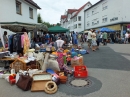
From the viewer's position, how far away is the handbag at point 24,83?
4.72m

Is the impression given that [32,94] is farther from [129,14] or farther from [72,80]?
[129,14]

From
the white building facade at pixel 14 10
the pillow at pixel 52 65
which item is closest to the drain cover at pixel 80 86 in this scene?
the pillow at pixel 52 65

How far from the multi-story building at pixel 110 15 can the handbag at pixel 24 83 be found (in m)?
22.7

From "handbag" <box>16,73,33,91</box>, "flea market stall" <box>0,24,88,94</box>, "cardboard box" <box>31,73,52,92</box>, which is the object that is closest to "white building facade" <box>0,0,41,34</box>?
"flea market stall" <box>0,24,88,94</box>

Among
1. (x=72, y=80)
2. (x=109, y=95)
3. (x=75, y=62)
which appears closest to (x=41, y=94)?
(x=72, y=80)

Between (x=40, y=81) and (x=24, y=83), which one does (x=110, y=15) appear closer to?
(x=40, y=81)

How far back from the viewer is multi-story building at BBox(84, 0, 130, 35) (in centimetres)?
2472

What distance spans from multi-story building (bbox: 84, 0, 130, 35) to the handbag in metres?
22.7

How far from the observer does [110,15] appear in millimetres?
28703

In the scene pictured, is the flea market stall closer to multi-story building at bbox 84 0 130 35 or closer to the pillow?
the pillow

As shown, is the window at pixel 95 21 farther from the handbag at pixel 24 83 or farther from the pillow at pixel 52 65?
the handbag at pixel 24 83

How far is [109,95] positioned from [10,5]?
39.3 ft

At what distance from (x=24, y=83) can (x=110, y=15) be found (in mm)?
27152

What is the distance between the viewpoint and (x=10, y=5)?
42.8 feet
